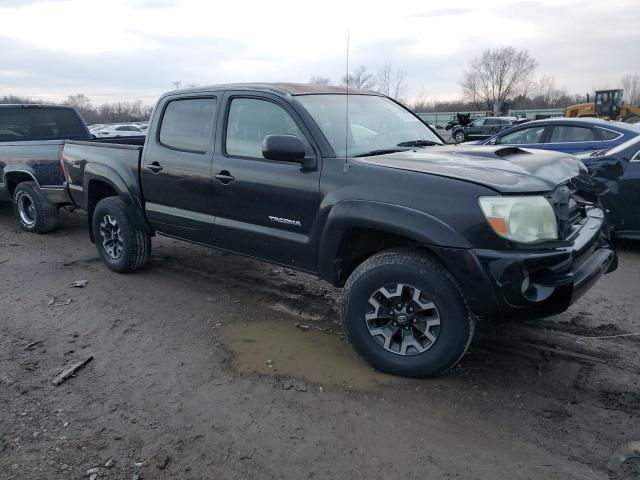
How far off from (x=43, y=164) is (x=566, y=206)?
21.9ft

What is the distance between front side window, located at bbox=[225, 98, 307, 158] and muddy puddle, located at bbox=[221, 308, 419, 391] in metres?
1.40

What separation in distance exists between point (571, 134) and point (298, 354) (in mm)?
6787

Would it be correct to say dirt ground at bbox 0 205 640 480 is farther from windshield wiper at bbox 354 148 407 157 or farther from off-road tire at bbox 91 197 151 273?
windshield wiper at bbox 354 148 407 157

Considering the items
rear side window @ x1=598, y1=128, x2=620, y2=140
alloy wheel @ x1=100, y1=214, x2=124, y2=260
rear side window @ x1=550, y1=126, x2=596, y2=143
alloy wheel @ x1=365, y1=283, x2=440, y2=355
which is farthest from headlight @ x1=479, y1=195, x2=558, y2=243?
rear side window @ x1=550, y1=126, x2=596, y2=143

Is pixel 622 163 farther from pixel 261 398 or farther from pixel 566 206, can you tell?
A: pixel 261 398

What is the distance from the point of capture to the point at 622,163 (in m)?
5.95

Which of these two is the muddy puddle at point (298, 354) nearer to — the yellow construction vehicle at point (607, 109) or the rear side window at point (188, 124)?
the rear side window at point (188, 124)

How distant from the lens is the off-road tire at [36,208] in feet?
24.5

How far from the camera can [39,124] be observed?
8.50 metres

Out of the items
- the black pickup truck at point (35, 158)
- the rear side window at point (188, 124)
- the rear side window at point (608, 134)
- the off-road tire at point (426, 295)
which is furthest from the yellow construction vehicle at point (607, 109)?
the off-road tire at point (426, 295)

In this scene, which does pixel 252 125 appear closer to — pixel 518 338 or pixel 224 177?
pixel 224 177

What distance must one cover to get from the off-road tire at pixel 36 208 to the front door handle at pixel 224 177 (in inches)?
173

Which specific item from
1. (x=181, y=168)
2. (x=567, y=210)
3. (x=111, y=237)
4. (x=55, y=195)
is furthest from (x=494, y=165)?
(x=55, y=195)

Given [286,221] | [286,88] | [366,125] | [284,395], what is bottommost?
[284,395]
